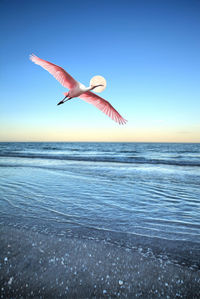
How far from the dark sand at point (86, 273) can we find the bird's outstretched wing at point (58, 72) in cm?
363

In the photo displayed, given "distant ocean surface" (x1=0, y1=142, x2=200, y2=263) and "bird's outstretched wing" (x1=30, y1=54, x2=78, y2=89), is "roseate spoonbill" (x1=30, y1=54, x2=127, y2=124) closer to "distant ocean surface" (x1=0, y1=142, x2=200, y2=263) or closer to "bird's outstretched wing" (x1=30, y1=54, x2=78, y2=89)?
"bird's outstretched wing" (x1=30, y1=54, x2=78, y2=89)

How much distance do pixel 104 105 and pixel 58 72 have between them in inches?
68.5

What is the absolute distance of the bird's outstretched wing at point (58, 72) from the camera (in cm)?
413

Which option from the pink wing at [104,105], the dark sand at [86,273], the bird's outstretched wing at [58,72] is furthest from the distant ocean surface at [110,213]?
the bird's outstretched wing at [58,72]

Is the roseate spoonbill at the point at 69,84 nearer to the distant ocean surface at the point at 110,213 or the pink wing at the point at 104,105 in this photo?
the pink wing at the point at 104,105

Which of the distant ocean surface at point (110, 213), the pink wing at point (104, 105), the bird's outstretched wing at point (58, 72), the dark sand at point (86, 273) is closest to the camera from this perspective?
the dark sand at point (86, 273)

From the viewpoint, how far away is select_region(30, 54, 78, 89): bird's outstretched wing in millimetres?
4131

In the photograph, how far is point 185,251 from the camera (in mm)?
2607

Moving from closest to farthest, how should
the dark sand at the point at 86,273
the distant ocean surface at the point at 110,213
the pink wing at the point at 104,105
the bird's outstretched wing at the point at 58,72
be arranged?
the dark sand at the point at 86,273, the distant ocean surface at the point at 110,213, the bird's outstretched wing at the point at 58,72, the pink wing at the point at 104,105

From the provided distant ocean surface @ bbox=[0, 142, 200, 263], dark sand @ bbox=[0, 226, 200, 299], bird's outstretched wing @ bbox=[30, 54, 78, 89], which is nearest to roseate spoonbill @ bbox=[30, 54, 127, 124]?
bird's outstretched wing @ bbox=[30, 54, 78, 89]

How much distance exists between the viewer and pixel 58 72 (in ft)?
14.2

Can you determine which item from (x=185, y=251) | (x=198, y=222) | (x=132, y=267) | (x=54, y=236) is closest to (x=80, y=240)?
(x=54, y=236)

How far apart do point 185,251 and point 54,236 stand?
6.87 ft

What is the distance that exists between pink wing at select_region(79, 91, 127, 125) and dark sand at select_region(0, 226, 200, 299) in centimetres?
370
